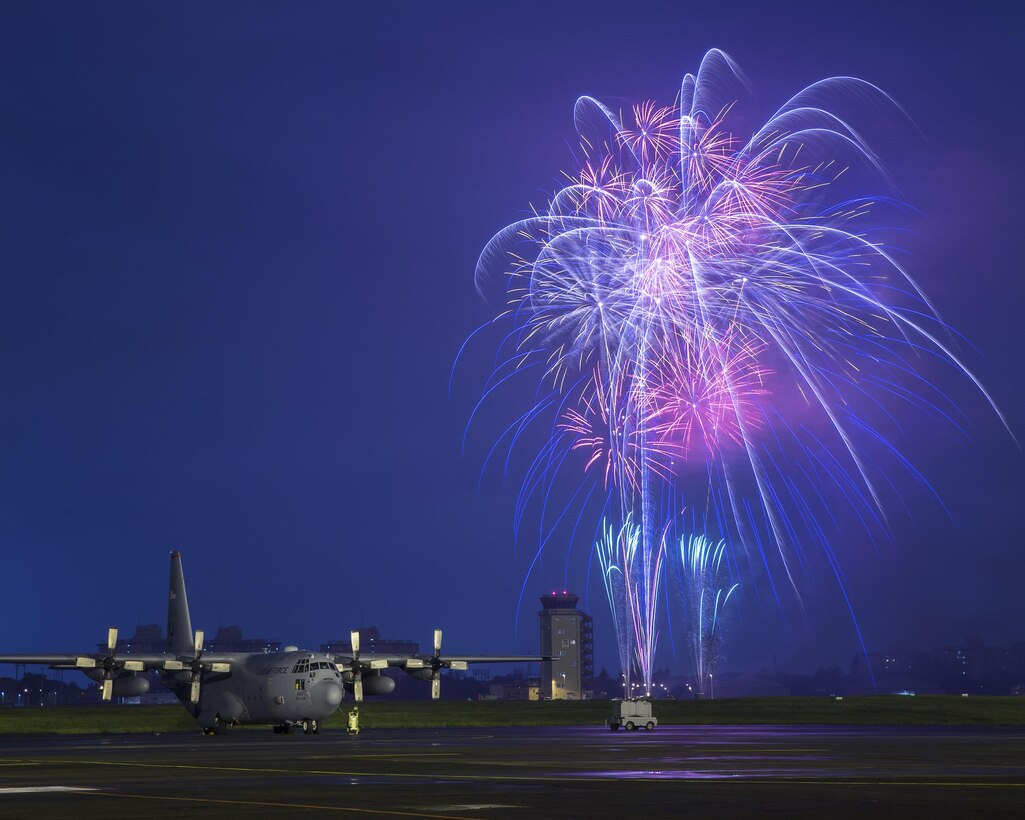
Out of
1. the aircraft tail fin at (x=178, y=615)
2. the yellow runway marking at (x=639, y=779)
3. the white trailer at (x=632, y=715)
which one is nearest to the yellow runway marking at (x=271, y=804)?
the yellow runway marking at (x=639, y=779)

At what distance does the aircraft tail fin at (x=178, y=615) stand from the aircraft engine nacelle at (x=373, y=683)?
11.5m

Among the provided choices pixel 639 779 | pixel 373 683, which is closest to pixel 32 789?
pixel 639 779

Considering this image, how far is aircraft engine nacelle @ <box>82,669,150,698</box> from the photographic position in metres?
78.3

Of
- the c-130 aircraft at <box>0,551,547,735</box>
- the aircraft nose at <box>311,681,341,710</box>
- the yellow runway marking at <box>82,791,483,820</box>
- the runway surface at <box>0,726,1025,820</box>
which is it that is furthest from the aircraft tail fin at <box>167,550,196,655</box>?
the yellow runway marking at <box>82,791,483,820</box>

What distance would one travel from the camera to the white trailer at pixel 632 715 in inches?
2844

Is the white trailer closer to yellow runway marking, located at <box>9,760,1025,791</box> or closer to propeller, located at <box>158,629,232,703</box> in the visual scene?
propeller, located at <box>158,629,232,703</box>

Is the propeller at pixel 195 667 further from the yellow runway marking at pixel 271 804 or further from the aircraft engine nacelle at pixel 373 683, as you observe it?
the yellow runway marking at pixel 271 804

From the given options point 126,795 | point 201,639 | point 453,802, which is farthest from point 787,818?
point 201,639

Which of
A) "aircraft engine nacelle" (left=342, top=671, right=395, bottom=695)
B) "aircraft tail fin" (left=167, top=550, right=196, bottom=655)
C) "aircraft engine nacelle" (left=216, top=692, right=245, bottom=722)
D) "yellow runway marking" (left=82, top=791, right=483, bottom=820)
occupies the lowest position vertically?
"yellow runway marking" (left=82, top=791, right=483, bottom=820)

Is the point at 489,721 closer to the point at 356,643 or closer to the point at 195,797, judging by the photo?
the point at 356,643

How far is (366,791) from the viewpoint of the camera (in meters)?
27.1

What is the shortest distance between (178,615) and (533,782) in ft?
217

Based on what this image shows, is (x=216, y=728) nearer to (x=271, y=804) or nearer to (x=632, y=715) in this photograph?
(x=632, y=715)

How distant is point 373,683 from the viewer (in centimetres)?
8375
